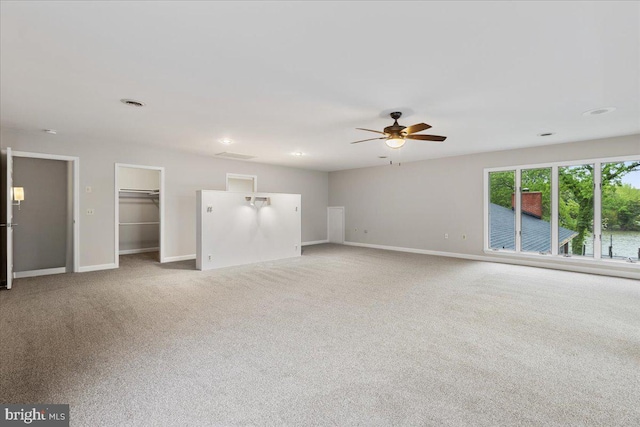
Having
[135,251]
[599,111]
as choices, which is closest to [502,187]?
[599,111]

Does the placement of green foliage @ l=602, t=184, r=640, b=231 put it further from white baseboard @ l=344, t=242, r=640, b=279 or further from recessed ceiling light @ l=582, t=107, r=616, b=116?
recessed ceiling light @ l=582, t=107, r=616, b=116

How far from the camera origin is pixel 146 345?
8.95 feet

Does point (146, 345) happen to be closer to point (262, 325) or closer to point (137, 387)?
point (137, 387)

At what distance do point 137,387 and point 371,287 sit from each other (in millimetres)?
3381

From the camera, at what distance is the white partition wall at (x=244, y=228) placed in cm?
614

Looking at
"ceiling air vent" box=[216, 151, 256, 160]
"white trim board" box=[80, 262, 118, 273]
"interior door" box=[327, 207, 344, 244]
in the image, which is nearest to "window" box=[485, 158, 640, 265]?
"interior door" box=[327, 207, 344, 244]

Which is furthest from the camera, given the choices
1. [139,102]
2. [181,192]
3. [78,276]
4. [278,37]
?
[181,192]

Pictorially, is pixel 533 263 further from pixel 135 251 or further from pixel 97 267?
pixel 135 251

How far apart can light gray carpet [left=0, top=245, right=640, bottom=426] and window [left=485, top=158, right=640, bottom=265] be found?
128 centimetres

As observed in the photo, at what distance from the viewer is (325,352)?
2621 millimetres

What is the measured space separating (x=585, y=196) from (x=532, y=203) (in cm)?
90

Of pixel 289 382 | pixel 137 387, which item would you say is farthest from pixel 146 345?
pixel 289 382

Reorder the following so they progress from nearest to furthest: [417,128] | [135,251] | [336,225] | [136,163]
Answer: [417,128], [136,163], [135,251], [336,225]

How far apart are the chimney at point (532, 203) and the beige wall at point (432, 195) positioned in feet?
2.30
